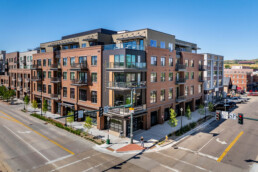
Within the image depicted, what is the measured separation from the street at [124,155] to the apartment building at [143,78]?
23.6ft

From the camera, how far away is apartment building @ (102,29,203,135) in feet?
89.8

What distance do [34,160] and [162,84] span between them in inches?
964

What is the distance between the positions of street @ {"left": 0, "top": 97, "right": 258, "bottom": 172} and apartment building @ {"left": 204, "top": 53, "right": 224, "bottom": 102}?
2547 centimetres

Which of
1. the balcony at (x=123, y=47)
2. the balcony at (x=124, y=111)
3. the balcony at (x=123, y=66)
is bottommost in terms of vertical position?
the balcony at (x=124, y=111)

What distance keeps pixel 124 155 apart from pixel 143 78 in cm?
1358

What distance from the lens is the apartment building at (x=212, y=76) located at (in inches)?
2126

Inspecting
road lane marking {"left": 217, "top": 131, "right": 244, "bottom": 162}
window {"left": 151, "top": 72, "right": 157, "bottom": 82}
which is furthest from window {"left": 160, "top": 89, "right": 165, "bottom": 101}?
road lane marking {"left": 217, "top": 131, "right": 244, "bottom": 162}

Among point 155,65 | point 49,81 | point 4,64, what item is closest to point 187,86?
point 155,65

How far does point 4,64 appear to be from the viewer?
72.1m

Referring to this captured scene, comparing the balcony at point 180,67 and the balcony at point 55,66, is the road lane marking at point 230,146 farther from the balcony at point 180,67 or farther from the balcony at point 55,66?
the balcony at point 55,66

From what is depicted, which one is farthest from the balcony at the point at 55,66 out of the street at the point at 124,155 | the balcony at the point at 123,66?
the balcony at the point at 123,66

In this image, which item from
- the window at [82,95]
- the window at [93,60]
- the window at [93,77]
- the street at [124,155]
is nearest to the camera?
the street at [124,155]

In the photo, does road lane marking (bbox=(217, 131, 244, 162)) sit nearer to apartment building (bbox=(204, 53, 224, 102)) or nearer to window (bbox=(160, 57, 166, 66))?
window (bbox=(160, 57, 166, 66))

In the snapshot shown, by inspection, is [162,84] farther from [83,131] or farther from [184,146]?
[83,131]
